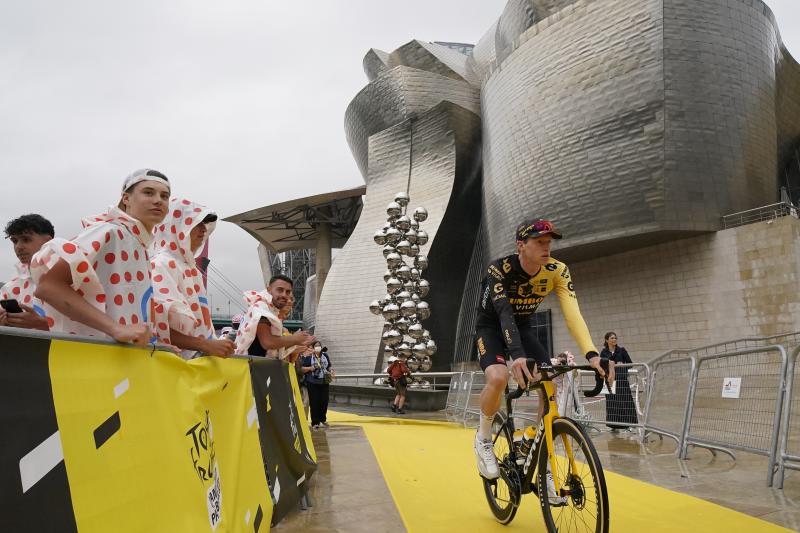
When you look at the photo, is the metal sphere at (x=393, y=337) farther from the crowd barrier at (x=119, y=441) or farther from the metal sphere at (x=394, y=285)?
the crowd barrier at (x=119, y=441)

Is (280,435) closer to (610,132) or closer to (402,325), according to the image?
(402,325)

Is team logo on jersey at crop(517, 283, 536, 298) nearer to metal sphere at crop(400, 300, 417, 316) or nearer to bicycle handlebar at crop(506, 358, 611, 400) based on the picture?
bicycle handlebar at crop(506, 358, 611, 400)

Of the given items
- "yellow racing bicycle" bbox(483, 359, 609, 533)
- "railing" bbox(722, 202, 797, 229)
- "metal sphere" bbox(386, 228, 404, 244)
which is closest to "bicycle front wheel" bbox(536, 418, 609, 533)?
"yellow racing bicycle" bbox(483, 359, 609, 533)

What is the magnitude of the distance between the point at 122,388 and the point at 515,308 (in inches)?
92.5

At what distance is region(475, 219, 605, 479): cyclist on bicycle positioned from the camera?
10.1 ft

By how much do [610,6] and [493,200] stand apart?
856 cm

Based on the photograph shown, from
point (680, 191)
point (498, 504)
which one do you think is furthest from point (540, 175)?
point (498, 504)

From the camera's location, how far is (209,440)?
91.0 inches

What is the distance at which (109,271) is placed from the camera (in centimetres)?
224

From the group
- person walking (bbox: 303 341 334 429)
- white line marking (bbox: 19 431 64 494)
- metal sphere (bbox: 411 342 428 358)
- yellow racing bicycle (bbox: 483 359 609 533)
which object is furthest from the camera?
metal sphere (bbox: 411 342 428 358)

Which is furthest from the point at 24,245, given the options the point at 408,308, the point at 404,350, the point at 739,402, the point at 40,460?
the point at 408,308

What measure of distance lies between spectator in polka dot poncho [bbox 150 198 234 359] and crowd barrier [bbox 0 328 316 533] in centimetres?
26

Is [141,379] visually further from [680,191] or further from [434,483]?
[680,191]

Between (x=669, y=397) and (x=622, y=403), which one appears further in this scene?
(x=622, y=403)
